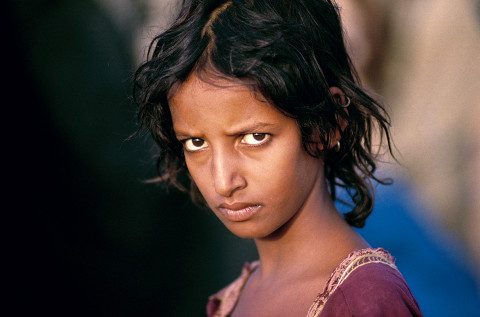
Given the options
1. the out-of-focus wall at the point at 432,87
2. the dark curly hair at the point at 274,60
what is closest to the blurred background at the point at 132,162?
the out-of-focus wall at the point at 432,87

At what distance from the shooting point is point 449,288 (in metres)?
1.97

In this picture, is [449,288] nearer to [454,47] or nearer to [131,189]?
[454,47]

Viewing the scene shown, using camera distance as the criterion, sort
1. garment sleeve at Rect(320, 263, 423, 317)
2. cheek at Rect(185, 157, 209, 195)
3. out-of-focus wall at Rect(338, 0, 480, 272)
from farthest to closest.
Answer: out-of-focus wall at Rect(338, 0, 480, 272), cheek at Rect(185, 157, 209, 195), garment sleeve at Rect(320, 263, 423, 317)

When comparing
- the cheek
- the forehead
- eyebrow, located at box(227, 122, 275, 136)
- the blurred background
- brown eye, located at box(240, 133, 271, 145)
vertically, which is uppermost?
the forehead

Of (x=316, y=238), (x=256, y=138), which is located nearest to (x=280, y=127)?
(x=256, y=138)

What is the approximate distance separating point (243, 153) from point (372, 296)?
1.26 feet

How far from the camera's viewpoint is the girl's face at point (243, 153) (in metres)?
0.99

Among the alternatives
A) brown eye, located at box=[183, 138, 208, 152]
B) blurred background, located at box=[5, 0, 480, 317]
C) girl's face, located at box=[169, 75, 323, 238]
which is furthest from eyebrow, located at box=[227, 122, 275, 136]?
blurred background, located at box=[5, 0, 480, 317]

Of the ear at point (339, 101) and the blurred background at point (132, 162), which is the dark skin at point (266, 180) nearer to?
the ear at point (339, 101)

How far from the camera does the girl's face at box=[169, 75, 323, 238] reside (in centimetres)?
99

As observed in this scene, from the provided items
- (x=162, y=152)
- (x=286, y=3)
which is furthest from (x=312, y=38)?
(x=162, y=152)

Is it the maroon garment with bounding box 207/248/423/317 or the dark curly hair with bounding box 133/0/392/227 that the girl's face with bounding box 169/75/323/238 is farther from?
the maroon garment with bounding box 207/248/423/317

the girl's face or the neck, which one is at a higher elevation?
the girl's face

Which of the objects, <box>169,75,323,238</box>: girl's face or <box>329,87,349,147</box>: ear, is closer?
<box>169,75,323,238</box>: girl's face
